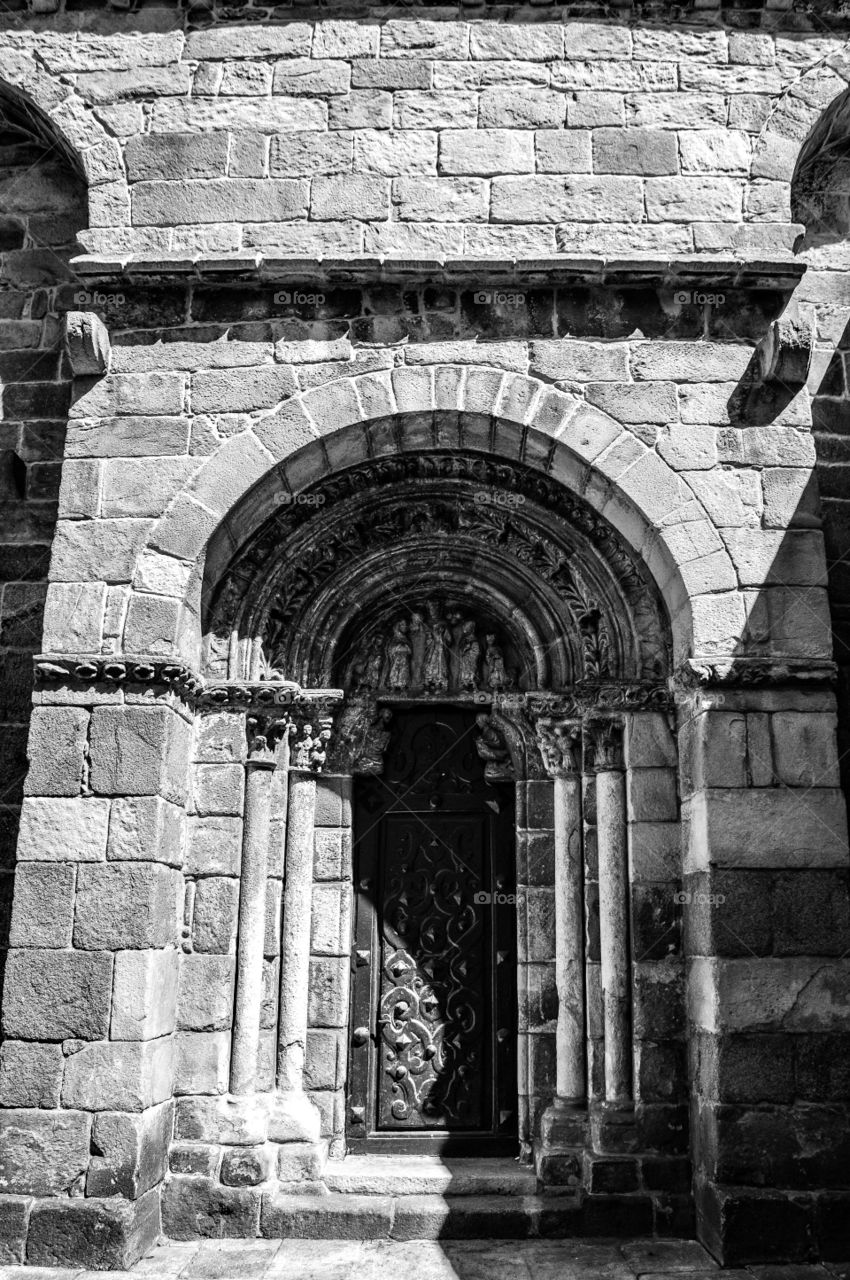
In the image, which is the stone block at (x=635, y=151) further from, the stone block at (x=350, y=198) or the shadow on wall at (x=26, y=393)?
the shadow on wall at (x=26, y=393)

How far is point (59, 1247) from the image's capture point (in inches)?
168

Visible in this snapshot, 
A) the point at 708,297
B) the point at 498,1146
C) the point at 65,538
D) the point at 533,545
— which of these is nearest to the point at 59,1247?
the point at 498,1146

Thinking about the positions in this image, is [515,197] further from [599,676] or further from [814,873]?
[814,873]

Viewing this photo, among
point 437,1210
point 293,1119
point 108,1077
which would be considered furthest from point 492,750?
point 108,1077

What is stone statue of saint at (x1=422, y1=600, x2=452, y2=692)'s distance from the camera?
18.9 feet

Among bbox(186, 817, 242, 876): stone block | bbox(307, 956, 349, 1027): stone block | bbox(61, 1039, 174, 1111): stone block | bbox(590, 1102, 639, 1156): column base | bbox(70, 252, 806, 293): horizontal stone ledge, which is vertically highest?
bbox(70, 252, 806, 293): horizontal stone ledge

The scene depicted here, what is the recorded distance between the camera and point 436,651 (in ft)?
19.1

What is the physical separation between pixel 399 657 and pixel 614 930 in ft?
5.94

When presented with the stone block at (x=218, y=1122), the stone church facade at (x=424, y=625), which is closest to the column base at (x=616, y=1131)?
the stone church facade at (x=424, y=625)

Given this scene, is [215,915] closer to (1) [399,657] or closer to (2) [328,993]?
(2) [328,993]

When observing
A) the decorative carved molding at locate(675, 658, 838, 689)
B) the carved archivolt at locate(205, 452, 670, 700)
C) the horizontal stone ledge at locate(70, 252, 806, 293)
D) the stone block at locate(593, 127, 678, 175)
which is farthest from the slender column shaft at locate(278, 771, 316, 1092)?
the stone block at locate(593, 127, 678, 175)

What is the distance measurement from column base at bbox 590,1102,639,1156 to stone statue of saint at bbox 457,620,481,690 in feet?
7.16

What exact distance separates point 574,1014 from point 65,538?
130 inches

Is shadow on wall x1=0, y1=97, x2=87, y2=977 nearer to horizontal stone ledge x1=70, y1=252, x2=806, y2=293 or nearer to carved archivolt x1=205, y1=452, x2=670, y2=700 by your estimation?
horizontal stone ledge x1=70, y1=252, x2=806, y2=293
